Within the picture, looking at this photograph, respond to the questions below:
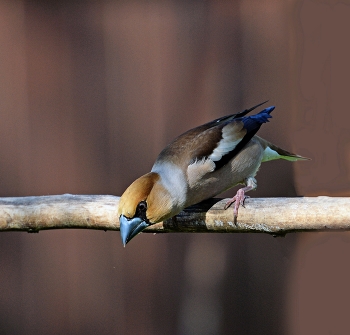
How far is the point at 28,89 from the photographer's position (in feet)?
11.7

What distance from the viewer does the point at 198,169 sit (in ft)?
8.89

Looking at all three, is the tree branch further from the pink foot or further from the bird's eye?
the bird's eye

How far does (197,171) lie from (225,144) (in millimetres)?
256

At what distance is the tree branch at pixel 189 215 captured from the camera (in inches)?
93.5

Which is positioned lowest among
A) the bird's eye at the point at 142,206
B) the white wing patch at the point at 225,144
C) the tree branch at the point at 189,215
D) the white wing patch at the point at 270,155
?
the tree branch at the point at 189,215

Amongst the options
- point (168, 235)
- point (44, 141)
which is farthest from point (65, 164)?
point (168, 235)

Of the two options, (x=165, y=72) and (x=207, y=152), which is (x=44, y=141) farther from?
(x=207, y=152)

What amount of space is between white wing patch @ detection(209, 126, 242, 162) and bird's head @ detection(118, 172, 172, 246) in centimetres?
47

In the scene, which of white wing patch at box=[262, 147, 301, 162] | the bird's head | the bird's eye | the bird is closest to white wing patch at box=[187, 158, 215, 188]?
the bird

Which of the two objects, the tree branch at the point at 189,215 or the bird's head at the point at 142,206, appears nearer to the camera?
the bird's head at the point at 142,206

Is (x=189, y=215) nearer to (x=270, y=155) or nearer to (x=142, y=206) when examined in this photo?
(x=142, y=206)

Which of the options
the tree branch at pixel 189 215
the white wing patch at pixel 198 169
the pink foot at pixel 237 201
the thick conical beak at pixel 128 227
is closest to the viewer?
the thick conical beak at pixel 128 227

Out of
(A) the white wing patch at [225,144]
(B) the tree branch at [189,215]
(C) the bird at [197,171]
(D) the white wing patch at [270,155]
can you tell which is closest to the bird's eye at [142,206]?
(C) the bird at [197,171]

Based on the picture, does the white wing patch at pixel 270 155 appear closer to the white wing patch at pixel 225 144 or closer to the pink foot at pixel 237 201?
the white wing patch at pixel 225 144
